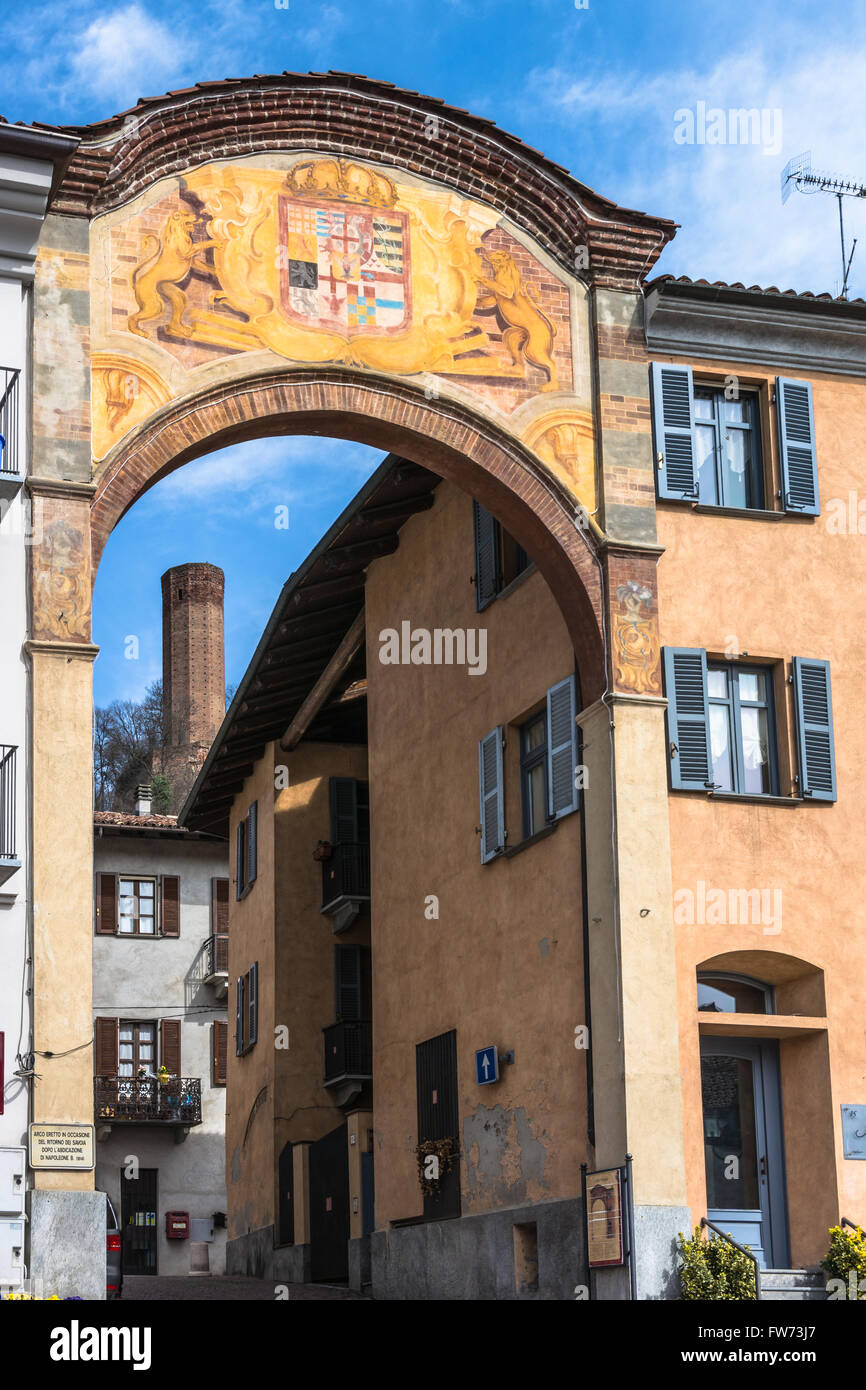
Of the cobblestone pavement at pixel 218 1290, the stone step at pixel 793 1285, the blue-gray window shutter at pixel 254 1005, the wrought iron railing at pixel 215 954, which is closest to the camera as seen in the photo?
the stone step at pixel 793 1285

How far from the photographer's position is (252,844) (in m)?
30.9

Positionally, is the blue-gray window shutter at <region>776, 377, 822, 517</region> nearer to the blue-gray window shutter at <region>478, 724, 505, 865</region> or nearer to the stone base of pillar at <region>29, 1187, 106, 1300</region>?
the blue-gray window shutter at <region>478, 724, 505, 865</region>

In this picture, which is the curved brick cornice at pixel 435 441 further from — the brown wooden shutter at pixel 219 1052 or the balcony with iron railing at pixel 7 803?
the brown wooden shutter at pixel 219 1052

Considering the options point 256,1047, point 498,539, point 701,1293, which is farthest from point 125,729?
point 701,1293

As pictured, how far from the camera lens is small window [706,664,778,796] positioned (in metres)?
18.2

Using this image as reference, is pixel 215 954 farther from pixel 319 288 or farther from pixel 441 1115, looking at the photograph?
pixel 319 288

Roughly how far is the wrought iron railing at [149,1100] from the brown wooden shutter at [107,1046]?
29cm

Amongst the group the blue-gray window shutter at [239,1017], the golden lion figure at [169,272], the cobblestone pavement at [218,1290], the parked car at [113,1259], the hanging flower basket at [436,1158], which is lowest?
the cobblestone pavement at [218,1290]

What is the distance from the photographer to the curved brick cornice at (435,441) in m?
17.4

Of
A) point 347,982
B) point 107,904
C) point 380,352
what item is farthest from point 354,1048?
point 107,904

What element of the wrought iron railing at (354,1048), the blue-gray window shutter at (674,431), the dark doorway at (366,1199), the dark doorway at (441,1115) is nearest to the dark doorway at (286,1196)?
the wrought iron railing at (354,1048)

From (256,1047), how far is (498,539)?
38.9 feet

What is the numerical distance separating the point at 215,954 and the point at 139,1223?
574cm
